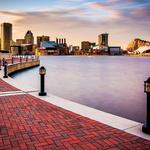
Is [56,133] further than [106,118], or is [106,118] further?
[106,118]

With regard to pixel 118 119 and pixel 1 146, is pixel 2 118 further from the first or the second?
pixel 118 119

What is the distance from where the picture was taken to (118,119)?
6684 mm

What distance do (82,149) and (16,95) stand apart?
5.89 m

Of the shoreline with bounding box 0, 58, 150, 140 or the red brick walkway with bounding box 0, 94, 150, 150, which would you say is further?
the shoreline with bounding box 0, 58, 150, 140

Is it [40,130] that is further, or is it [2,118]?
[2,118]

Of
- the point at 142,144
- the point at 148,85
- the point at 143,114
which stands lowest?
the point at 143,114

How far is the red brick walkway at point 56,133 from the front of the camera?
4.86 metres

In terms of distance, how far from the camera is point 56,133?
18.2 feet

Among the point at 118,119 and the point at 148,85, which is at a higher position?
the point at 148,85

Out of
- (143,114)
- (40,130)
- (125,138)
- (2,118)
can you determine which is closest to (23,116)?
(2,118)

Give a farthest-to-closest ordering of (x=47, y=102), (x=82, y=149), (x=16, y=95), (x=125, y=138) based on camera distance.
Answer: (x=16, y=95), (x=47, y=102), (x=125, y=138), (x=82, y=149)

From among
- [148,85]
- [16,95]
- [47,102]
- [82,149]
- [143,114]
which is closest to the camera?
[82,149]

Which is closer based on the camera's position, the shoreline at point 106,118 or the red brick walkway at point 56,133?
the red brick walkway at point 56,133

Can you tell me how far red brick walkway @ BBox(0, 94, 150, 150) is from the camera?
4.86m
